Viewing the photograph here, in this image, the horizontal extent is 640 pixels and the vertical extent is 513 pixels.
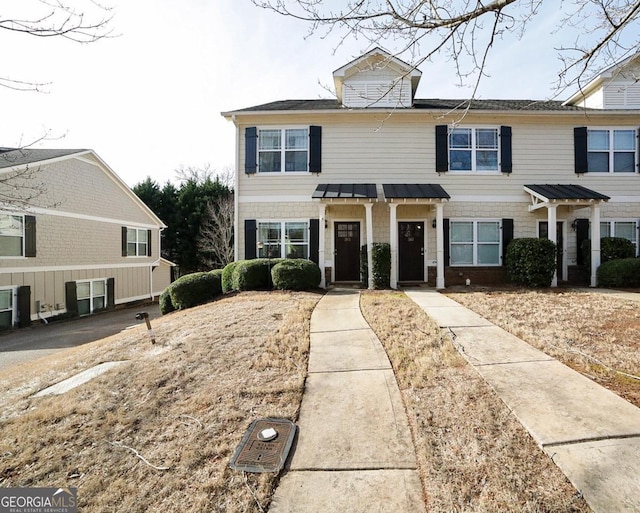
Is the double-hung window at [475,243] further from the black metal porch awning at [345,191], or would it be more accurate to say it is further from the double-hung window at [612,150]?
the double-hung window at [612,150]

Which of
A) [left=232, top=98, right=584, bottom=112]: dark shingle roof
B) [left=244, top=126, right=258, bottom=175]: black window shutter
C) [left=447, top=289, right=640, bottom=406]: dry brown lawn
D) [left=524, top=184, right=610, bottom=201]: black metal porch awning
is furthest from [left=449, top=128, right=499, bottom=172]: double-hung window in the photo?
[left=244, top=126, right=258, bottom=175]: black window shutter

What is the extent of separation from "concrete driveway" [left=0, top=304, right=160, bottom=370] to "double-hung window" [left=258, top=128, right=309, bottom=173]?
7.17 m

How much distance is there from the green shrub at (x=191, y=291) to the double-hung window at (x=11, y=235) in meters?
6.89

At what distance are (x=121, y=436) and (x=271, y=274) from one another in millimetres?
7063

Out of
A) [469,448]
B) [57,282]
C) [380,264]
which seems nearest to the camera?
[469,448]

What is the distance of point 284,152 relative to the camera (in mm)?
11109

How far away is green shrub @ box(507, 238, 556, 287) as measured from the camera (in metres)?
9.52

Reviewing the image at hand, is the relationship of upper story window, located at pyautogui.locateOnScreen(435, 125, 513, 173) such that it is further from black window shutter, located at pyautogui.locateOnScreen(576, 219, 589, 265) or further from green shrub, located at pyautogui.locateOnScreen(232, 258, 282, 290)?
green shrub, located at pyautogui.locateOnScreen(232, 258, 282, 290)

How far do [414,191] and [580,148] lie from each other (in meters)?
5.94

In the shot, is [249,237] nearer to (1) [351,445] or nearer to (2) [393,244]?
(2) [393,244]

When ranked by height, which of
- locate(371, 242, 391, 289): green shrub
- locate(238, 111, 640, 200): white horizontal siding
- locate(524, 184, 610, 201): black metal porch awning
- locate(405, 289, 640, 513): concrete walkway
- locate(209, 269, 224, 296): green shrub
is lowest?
locate(405, 289, 640, 513): concrete walkway

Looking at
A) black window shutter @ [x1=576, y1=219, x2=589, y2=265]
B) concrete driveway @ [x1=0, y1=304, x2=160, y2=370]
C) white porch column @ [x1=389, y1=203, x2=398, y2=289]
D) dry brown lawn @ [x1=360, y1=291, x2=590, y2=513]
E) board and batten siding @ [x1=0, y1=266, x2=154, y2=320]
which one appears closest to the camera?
dry brown lawn @ [x1=360, y1=291, x2=590, y2=513]

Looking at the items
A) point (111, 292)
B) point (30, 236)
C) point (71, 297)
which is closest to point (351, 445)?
point (30, 236)

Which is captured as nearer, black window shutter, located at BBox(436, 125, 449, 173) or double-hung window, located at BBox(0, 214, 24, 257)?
black window shutter, located at BBox(436, 125, 449, 173)
